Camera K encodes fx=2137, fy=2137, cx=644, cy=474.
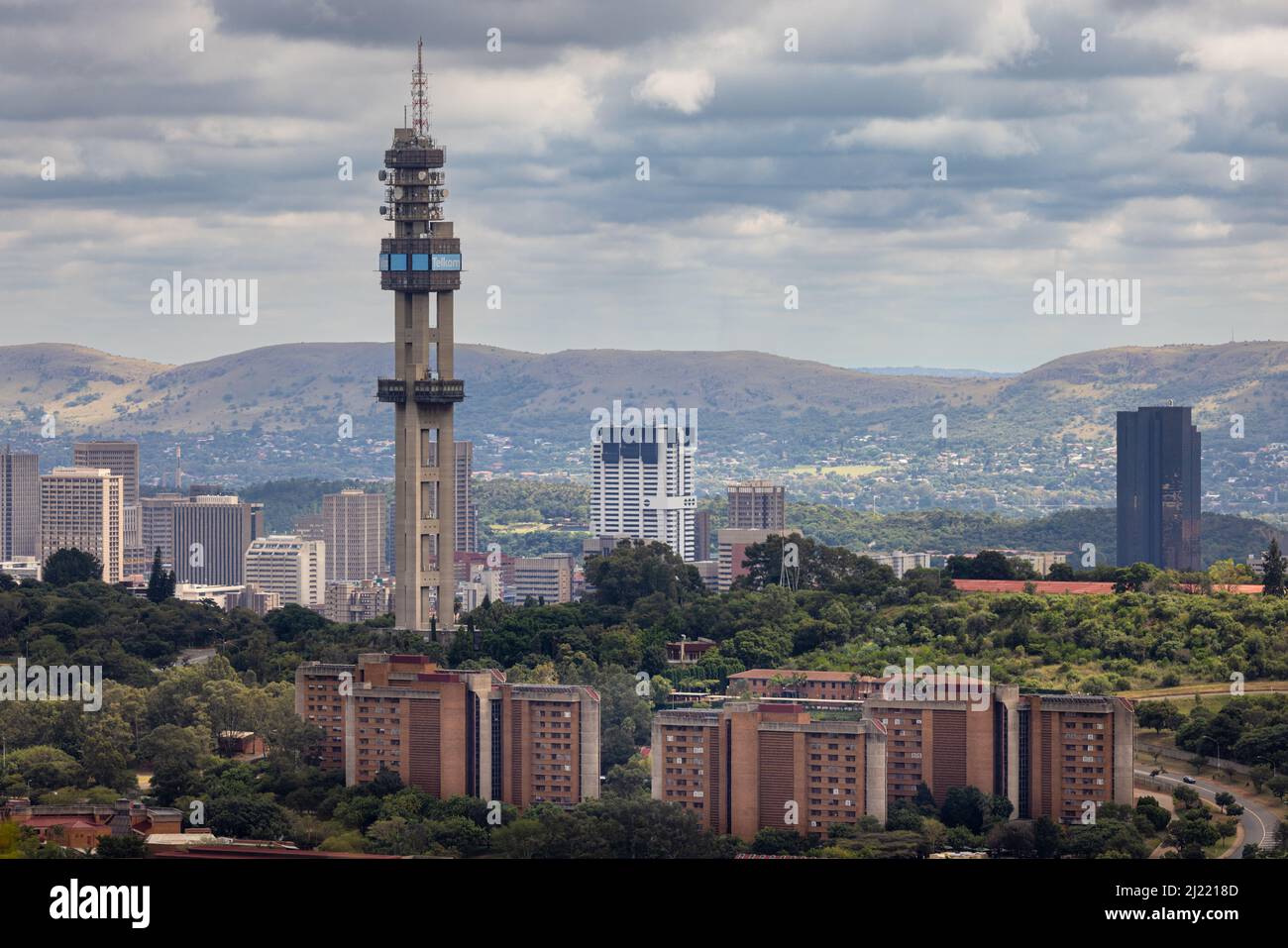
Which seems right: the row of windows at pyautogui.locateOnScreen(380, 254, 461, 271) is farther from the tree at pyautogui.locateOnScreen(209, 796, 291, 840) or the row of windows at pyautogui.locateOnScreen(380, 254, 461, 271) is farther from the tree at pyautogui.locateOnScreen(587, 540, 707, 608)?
the tree at pyautogui.locateOnScreen(209, 796, 291, 840)

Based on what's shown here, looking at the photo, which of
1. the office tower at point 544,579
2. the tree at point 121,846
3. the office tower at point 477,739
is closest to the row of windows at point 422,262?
the office tower at point 477,739

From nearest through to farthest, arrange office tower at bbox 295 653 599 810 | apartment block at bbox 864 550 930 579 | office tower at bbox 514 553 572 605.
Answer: office tower at bbox 295 653 599 810 → office tower at bbox 514 553 572 605 → apartment block at bbox 864 550 930 579

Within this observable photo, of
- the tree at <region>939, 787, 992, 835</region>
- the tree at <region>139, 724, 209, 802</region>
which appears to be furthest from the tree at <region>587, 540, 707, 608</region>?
the tree at <region>939, 787, 992, 835</region>

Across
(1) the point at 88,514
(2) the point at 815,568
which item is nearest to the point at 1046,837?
(2) the point at 815,568
